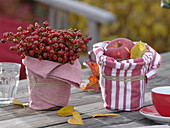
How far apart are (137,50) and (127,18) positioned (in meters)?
3.89

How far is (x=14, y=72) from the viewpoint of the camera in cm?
158

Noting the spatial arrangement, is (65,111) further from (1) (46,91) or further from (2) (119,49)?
(2) (119,49)

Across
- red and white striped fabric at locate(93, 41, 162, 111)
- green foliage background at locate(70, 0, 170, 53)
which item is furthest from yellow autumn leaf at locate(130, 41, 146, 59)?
green foliage background at locate(70, 0, 170, 53)

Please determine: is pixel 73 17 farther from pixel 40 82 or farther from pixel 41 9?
pixel 40 82

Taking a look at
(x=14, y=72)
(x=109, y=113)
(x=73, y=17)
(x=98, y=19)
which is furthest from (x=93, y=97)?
(x=73, y=17)

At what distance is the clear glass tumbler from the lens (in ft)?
5.14

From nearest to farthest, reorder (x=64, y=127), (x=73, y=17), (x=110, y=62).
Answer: (x=64, y=127)
(x=110, y=62)
(x=73, y=17)

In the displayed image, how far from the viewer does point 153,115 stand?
1389 millimetres

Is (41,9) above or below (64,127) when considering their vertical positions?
above

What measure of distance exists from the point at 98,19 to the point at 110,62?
85.2 inches

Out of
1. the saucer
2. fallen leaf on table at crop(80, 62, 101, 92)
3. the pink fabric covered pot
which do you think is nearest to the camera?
the saucer

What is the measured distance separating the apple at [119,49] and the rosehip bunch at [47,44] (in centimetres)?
11

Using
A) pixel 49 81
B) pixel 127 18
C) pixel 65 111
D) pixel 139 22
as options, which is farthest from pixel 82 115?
pixel 127 18

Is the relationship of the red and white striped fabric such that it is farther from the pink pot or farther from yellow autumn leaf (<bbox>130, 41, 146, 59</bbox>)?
the pink pot
